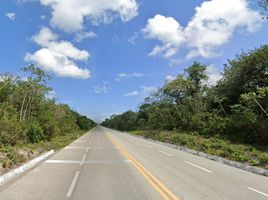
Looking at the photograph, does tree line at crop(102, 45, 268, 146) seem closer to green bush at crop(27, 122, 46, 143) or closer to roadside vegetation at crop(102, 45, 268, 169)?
roadside vegetation at crop(102, 45, 268, 169)

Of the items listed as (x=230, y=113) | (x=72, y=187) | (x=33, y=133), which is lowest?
(x=72, y=187)

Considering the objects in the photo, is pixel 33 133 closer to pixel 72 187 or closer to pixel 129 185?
pixel 72 187

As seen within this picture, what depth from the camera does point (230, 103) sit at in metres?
33.5

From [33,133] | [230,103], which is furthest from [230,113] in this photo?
[33,133]

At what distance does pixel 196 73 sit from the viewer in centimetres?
4994

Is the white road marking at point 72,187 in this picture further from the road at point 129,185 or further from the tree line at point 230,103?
the tree line at point 230,103

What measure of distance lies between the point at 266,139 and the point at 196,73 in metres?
29.1

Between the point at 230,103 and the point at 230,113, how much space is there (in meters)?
1.46

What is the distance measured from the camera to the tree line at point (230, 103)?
2377 centimetres

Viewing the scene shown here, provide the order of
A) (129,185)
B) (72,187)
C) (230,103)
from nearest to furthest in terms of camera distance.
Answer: (72,187) < (129,185) < (230,103)

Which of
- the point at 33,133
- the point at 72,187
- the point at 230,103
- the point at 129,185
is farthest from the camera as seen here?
the point at 230,103

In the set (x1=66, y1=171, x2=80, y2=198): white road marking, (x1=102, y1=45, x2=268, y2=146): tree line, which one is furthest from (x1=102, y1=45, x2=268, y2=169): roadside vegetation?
(x1=66, y1=171, x2=80, y2=198): white road marking

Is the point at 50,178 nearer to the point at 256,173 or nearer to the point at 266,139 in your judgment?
the point at 256,173

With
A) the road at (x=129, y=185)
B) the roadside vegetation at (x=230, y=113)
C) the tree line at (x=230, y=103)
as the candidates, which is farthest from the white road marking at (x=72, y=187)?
the tree line at (x=230, y=103)
